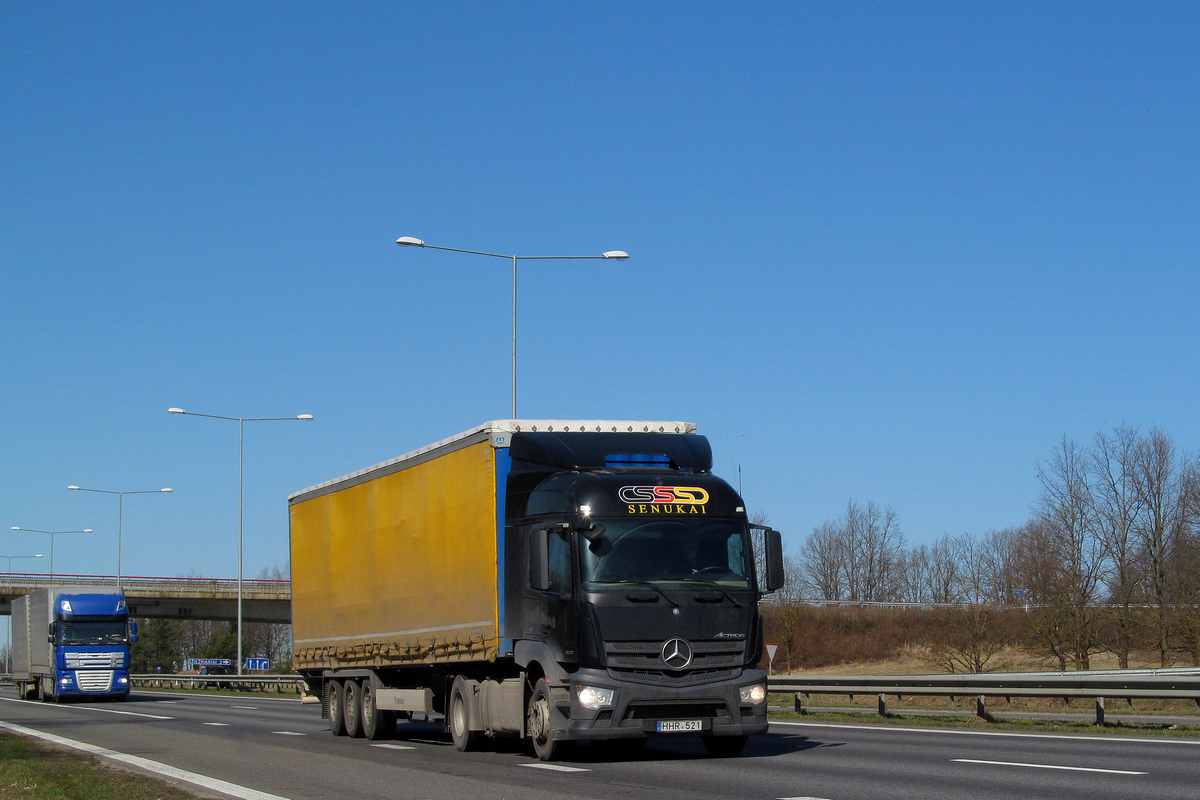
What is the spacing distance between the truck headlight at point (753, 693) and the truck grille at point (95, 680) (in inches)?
1272

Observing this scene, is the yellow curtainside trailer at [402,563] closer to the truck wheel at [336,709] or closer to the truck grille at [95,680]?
the truck wheel at [336,709]

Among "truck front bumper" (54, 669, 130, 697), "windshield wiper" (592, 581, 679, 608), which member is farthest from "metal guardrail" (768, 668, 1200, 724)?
"truck front bumper" (54, 669, 130, 697)

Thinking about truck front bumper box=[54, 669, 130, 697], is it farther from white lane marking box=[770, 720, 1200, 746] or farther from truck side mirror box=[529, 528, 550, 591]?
truck side mirror box=[529, 528, 550, 591]

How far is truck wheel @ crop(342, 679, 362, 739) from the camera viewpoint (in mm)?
21000

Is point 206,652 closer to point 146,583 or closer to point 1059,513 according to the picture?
Result: point 146,583

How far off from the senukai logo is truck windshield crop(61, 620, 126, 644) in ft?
103

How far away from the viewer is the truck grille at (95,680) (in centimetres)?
4144

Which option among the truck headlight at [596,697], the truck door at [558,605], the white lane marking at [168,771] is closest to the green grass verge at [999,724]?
the truck headlight at [596,697]

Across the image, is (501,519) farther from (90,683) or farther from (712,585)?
(90,683)

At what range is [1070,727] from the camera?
797 inches

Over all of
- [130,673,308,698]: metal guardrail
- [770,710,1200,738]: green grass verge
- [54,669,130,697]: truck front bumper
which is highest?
[770,710,1200,738]: green grass verge

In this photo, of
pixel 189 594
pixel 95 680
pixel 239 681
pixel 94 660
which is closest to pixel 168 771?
pixel 94 660

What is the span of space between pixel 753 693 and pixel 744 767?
2.87ft

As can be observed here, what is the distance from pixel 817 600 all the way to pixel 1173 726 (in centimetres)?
6131
